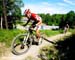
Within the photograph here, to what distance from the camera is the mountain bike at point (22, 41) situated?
11492 mm

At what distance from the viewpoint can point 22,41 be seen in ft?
38.0

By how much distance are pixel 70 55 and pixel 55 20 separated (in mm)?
154852

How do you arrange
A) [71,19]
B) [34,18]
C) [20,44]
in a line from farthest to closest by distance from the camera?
[71,19] → [20,44] → [34,18]

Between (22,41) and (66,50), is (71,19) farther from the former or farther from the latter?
(22,41)

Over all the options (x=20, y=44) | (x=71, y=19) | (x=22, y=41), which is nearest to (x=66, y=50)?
(x=20, y=44)

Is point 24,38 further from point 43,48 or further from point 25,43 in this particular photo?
point 43,48

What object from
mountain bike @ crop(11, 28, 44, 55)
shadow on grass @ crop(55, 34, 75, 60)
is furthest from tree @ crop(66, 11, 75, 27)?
mountain bike @ crop(11, 28, 44, 55)

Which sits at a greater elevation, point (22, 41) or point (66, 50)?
point (22, 41)

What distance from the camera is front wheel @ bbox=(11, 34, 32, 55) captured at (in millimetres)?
11484

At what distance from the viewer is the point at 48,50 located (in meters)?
14.0

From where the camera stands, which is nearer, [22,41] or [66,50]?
[22,41]

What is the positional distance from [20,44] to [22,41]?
0.52 meters

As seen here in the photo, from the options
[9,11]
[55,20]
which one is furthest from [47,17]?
[9,11]

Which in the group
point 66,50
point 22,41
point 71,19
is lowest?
point 71,19
